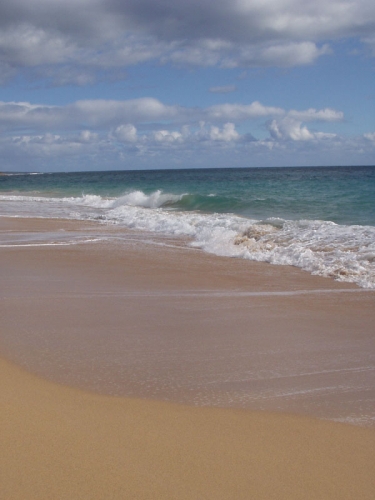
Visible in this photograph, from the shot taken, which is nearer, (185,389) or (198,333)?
(185,389)

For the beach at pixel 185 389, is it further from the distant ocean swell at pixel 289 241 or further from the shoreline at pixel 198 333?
the distant ocean swell at pixel 289 241

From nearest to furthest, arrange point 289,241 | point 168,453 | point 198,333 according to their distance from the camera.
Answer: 1. point 168,453
2. point 198,333
3. point 289,241

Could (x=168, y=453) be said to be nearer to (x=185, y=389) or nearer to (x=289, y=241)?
(x=185, y=389)

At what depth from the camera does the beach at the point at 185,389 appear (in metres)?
2.88

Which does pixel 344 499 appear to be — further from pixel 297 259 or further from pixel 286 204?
pixel 286 204

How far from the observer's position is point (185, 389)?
Answer: 4066 millimetres

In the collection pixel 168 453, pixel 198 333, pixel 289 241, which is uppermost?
pixel 289 241

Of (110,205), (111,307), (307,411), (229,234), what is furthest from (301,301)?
(110,205)

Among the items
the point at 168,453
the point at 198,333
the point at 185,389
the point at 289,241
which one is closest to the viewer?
the point at 168,453

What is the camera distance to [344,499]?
271 centimetres

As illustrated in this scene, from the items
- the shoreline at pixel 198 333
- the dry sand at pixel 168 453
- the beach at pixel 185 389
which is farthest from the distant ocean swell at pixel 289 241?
the dry sand at pixel 168 453

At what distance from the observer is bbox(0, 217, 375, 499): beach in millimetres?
2875

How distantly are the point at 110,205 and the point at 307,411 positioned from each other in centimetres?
2382

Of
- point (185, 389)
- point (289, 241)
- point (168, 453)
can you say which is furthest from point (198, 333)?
point (289, 241)
